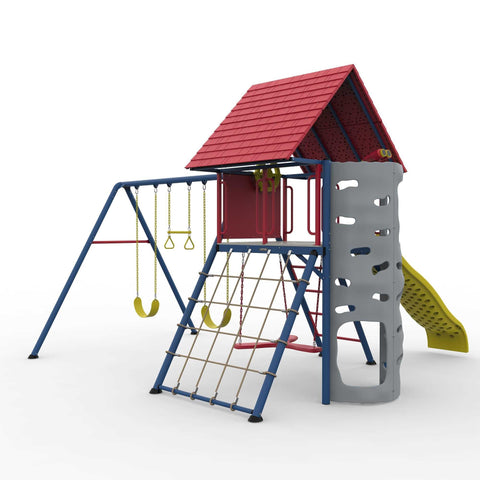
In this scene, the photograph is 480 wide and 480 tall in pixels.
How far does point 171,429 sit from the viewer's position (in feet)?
18.7

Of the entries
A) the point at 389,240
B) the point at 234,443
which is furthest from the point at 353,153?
the point at 234,443

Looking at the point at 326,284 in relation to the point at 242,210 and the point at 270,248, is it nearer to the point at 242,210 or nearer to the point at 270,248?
the point at 270,248

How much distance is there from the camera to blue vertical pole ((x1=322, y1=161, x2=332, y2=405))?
21.2 feet

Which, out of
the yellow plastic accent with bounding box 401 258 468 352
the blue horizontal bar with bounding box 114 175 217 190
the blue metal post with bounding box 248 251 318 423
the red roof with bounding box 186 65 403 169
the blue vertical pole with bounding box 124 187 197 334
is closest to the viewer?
the blue metal post with bounding box 248 251 318 423

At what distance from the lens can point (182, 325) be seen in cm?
708

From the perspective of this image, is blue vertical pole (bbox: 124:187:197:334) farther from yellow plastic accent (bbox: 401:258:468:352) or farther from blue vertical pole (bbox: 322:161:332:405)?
yellow plastic accent (bbox: 401:258:468:352)

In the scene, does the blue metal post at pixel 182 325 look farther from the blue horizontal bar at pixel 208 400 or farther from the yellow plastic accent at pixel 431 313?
the yellow plastic accent at pixel 431 313

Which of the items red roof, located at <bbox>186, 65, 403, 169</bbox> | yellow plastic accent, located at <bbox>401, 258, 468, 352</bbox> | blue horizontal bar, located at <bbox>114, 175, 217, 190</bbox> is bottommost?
yellow plastic accent, located at <bbox>401, 258, 468, 352</bbox>

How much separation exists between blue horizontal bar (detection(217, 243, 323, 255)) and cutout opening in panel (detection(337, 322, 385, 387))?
4.07 ft

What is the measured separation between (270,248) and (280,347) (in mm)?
1214

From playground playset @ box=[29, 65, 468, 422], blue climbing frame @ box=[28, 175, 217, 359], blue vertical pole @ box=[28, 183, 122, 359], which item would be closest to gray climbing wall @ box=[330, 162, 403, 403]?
playground playset @ box=[29, 65, 468, 422]

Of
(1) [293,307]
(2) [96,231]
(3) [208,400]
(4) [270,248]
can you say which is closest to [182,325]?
(3) [208,400]

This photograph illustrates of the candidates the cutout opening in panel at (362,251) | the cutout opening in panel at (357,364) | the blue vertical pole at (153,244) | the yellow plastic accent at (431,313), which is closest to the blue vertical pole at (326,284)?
the cutout opening in panel at (362,251)

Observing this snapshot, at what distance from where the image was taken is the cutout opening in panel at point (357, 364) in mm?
7504
